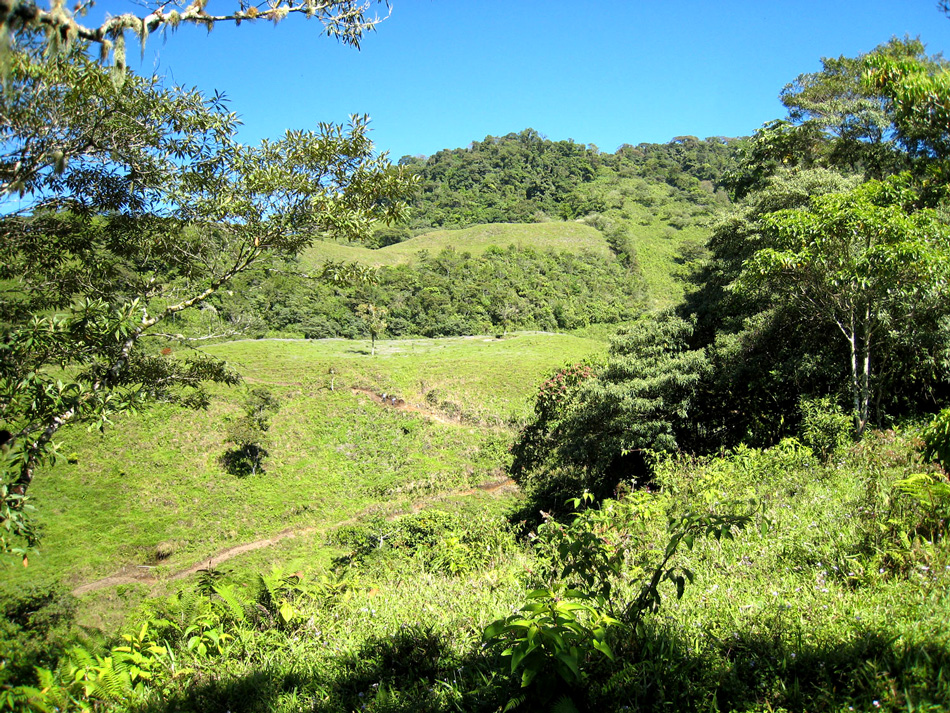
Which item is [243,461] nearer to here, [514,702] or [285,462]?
[285,462]

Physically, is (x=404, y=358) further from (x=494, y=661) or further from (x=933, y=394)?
(x=494, y=661)

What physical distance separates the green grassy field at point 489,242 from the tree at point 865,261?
57.3 meters

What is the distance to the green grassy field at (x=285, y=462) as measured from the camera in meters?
15.7

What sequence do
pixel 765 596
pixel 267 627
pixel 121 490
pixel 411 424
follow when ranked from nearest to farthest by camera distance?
1. pixel 765 596
2. pixel 267 627
3. pixel 121 490
4. pixel 411 424

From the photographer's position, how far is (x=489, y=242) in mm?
69312

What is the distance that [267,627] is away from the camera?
355cm

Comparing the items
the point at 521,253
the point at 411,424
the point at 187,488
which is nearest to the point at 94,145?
the point at 187,488

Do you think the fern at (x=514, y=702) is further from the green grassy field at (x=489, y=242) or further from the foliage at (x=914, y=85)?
the green grassy field at (x=489, y=242)

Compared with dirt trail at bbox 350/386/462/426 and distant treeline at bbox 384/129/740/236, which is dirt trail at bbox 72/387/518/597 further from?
distant treeline at bbox 384/129/740/236

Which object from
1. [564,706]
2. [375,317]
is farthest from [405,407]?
[564,706]

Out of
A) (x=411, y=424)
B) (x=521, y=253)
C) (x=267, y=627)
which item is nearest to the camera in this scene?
(x=267, y=627)

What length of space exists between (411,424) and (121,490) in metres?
12.7

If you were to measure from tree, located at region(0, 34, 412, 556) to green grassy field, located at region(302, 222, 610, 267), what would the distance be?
5676 centimetres

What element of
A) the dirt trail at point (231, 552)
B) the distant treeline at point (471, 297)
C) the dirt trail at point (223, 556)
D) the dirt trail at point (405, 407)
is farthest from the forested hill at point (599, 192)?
the dirt trail at point (223, 556)
